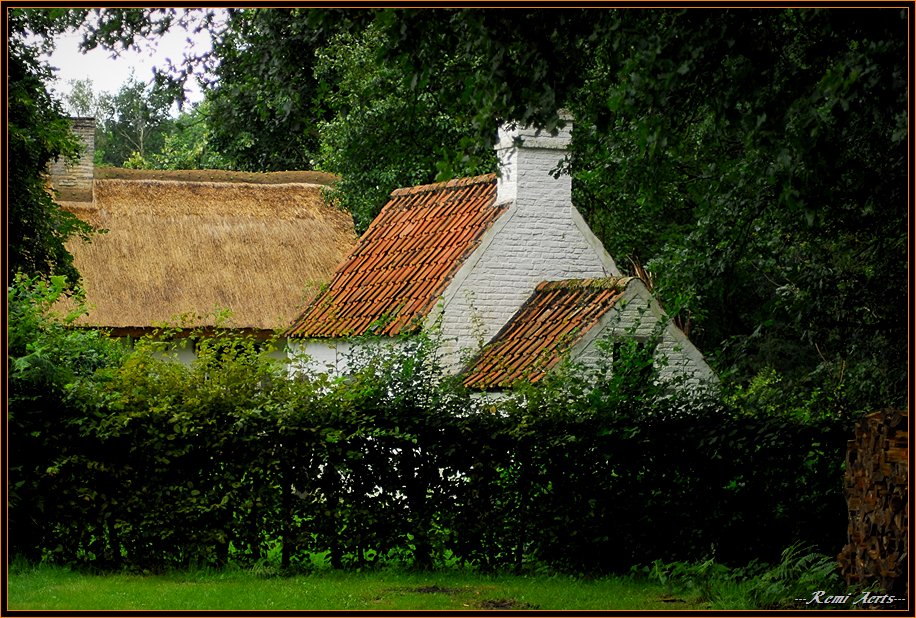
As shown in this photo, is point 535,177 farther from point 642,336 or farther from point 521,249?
point 642,336

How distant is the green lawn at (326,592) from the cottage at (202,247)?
16463 millimetres

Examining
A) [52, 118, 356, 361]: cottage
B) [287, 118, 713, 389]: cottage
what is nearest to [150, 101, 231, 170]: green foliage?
[52, 118, 356, 361]: cottage

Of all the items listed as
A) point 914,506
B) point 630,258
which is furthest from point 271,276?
point 914,506

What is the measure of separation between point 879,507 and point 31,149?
40.2 feet

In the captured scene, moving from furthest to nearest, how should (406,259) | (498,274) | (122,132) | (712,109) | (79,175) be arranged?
(122,132)
(79,175)
(406,259)
(498,274)
(712,109)

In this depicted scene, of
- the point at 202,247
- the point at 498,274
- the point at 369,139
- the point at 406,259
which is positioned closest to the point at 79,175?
the point at 202,247

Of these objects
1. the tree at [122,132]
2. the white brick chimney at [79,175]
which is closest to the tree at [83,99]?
the tree at [122,132]

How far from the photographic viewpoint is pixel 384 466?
38.4 ft

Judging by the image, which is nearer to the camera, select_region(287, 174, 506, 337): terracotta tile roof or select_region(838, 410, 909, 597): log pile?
select_region(838, 410, 909, 597): log pile

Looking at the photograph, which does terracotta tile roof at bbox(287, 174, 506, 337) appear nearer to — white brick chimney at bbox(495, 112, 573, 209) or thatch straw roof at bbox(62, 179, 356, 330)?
white brick chimney at bbox(495, 112, 573, 209)

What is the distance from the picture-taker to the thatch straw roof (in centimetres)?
2859

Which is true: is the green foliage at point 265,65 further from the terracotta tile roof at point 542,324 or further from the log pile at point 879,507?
the terracotta tile roof at point 542,324

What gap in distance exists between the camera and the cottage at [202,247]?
28516 millimetres

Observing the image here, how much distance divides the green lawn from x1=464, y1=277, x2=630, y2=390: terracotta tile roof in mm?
4610
